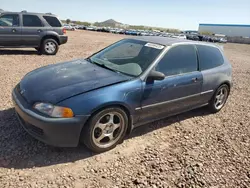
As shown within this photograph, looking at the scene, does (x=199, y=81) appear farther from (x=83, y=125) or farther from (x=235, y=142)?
(x=83, y=125)

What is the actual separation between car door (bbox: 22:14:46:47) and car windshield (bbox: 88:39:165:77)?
6480 millimetres

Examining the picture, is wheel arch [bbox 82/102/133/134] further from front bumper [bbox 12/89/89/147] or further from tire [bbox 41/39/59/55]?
tire [bbox 41/39/59/55]

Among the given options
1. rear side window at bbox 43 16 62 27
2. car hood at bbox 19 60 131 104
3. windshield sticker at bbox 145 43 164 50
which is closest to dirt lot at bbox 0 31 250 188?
car hood at bbox 19 60 131 104

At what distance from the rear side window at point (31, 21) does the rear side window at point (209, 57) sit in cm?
768

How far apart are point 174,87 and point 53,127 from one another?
6.61 feet

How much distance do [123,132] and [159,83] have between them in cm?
93

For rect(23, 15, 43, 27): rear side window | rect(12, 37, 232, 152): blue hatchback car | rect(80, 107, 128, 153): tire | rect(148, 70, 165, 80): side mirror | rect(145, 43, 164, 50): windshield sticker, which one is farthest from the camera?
rect(23, 15, 43, 27): rear side window

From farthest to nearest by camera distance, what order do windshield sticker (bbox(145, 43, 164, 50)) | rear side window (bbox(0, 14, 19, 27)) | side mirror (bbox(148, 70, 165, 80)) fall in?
1. rear side window (bbox(0, 14, 19, 27))
2. windshield sticker (bbox(145, 43, 164, 50))
3. side mirror (bbox(148, 70, 165, 80))

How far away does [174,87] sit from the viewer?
3.74 meters

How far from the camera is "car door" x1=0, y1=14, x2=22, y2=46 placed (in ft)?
29.8

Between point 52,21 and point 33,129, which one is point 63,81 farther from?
point 52,21

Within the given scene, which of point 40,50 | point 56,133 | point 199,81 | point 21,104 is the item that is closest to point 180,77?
point 199,81

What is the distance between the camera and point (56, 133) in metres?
2.78

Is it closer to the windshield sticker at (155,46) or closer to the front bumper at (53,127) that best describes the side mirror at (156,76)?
the windshield sticker at (155,46)
